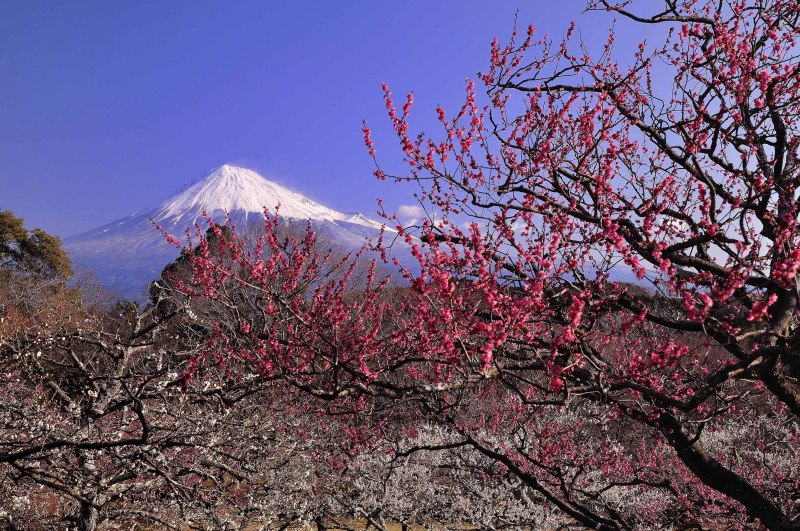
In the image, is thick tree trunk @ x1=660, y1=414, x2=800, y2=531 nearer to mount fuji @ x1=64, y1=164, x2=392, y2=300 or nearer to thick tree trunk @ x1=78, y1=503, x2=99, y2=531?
thick tree trunk @ x1=78, y1=503, x2=99, y2=531

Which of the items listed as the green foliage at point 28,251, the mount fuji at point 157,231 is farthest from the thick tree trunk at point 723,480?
the mount fuji at point 157,231

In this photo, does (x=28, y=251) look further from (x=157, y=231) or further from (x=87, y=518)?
(x=157, y=231)

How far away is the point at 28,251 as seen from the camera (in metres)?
31.6

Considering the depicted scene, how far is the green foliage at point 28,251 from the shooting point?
101 feet

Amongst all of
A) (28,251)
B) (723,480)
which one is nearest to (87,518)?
(723,480)

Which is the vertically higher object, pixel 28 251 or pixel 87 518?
pixel 28 251

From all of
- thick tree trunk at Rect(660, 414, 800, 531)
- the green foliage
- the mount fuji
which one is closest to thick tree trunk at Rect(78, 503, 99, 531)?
thick tree trunk at Rect(660, 414, 800, 531)

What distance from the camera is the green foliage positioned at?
30.8 m

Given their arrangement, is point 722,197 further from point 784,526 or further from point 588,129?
point 784,526

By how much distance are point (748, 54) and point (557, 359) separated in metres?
3.92

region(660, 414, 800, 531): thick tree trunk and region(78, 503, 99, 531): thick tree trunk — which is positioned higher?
region(660, 414, 800, 531): thick tree trunk

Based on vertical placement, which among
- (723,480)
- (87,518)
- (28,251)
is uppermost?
(28,251)

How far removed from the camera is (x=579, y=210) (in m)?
5.25

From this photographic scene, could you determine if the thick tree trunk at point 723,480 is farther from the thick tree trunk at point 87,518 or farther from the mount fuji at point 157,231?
the mount fuji at point 157,231
